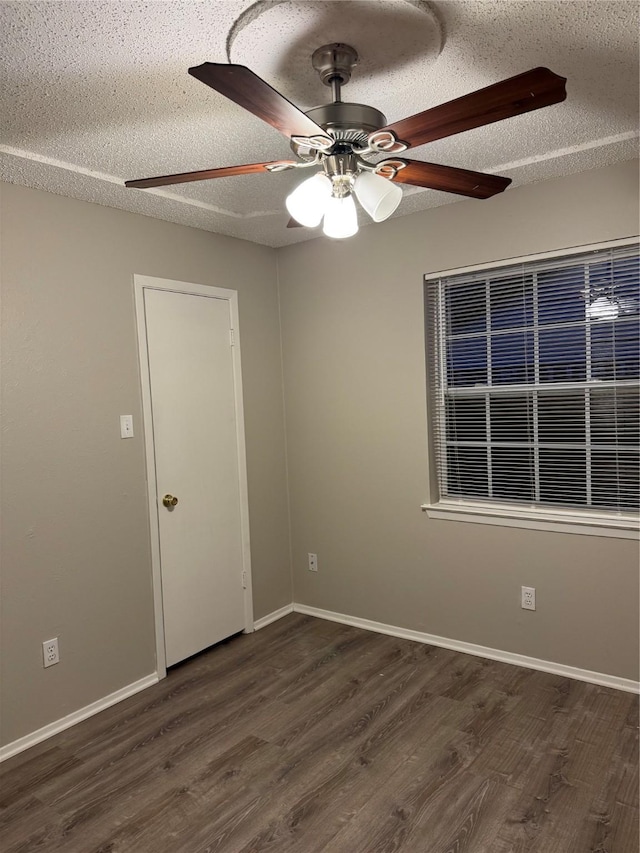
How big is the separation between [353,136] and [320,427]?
2280 mm

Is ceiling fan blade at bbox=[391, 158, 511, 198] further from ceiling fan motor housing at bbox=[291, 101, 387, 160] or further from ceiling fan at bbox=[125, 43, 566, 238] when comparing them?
ceiling fan motor housing at bbox=[291, 101, 387, 160]

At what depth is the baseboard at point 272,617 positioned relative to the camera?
150 inches

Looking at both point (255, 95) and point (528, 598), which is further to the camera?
point (528, 598)

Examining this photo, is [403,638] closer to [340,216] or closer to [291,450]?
[291,450]

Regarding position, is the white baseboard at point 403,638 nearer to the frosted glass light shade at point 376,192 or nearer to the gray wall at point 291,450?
the gray wall at point 291,450

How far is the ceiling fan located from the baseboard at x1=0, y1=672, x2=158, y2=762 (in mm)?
2362

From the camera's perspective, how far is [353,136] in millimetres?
1762

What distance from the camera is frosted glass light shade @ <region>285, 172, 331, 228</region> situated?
175 cm

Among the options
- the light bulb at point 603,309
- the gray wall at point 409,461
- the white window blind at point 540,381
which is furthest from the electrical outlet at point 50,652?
the light bulb at point 603,309

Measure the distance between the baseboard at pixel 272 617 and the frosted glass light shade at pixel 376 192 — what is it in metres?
2.82

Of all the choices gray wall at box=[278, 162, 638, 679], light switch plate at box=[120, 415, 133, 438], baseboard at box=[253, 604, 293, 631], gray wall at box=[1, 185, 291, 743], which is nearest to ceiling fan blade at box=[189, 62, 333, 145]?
gray wall at box=[1, 185, 291, 743]

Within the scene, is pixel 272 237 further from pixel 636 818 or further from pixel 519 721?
pixel 636 818

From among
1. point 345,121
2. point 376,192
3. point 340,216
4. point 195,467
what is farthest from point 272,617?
point 345,121

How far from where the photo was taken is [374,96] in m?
2.05
